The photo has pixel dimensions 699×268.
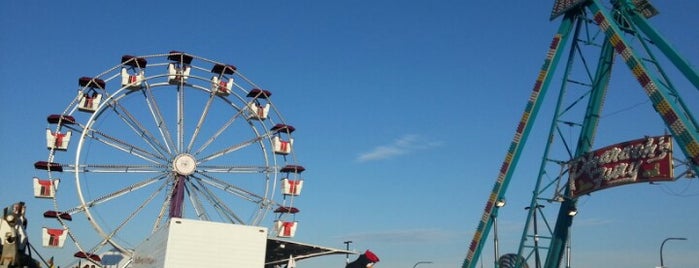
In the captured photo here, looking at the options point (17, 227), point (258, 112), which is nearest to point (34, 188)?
point (258, 112)

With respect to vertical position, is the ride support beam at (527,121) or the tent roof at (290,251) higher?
the ride support beam at (527,121)

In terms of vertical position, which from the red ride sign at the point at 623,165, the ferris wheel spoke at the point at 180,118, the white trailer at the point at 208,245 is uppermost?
the ferris wheel spoke at the point at 180,118

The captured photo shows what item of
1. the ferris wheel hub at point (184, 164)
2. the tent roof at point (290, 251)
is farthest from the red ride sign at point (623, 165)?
the ferris wheel hub at point (184, 164)

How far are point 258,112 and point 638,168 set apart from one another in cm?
2611

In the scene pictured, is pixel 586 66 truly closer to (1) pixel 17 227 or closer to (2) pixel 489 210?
(2) pixel 489 210

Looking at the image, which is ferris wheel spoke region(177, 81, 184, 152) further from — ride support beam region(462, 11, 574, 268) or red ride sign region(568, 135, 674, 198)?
red ride sign region(568, 135, 674, 198)

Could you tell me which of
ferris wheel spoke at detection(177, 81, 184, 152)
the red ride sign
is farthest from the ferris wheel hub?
the red ride sign

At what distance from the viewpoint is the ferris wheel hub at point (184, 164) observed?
4592 centimetres

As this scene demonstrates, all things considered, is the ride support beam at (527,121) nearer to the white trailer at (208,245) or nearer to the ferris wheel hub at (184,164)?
the white trailer at (208,245)

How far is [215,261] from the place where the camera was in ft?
107

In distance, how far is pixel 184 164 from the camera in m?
46.2

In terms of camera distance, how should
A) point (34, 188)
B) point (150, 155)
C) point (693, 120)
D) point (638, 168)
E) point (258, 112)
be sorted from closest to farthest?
point (693, 120)
point (638, 168)
point (34, 188)
point (150, 155)
point (258, 112)

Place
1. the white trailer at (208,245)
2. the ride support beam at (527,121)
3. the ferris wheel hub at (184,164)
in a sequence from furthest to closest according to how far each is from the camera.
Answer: the ferris wheel hub at (184,164), the ride support beam at (527,121), the white trailer at (208,245)

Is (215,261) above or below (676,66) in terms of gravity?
below
